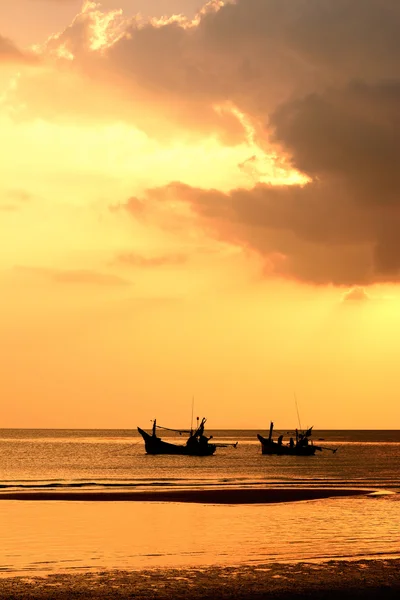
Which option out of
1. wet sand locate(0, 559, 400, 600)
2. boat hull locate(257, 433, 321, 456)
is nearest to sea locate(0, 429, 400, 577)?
wet sand locate(0, 559, 400, 600)

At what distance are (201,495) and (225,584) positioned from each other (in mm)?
34633

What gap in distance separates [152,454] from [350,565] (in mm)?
122382

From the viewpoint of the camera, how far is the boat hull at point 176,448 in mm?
138875

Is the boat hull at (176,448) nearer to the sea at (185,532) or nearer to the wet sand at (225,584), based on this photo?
the sea at (185,532)

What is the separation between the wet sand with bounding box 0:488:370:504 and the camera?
56.5 metres

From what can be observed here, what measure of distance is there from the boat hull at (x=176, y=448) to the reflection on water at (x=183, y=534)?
285ft

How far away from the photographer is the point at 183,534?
122 ft

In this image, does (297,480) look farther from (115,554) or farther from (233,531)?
(115,554)

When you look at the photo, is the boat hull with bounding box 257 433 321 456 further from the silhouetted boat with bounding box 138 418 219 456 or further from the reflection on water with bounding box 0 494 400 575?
the reflection on water with bounding box 0 494 400 575

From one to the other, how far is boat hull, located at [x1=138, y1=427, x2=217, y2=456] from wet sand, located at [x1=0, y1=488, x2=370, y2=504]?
7186 centimetres

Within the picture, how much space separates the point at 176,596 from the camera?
24.0 meters

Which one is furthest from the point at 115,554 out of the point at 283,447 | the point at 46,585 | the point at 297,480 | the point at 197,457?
the point at 283,447

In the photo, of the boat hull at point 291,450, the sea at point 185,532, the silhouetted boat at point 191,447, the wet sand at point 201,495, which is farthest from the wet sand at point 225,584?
the boat hull at point 291,450

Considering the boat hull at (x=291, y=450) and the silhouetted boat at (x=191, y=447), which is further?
the boat hull at (x=291, y=450)
